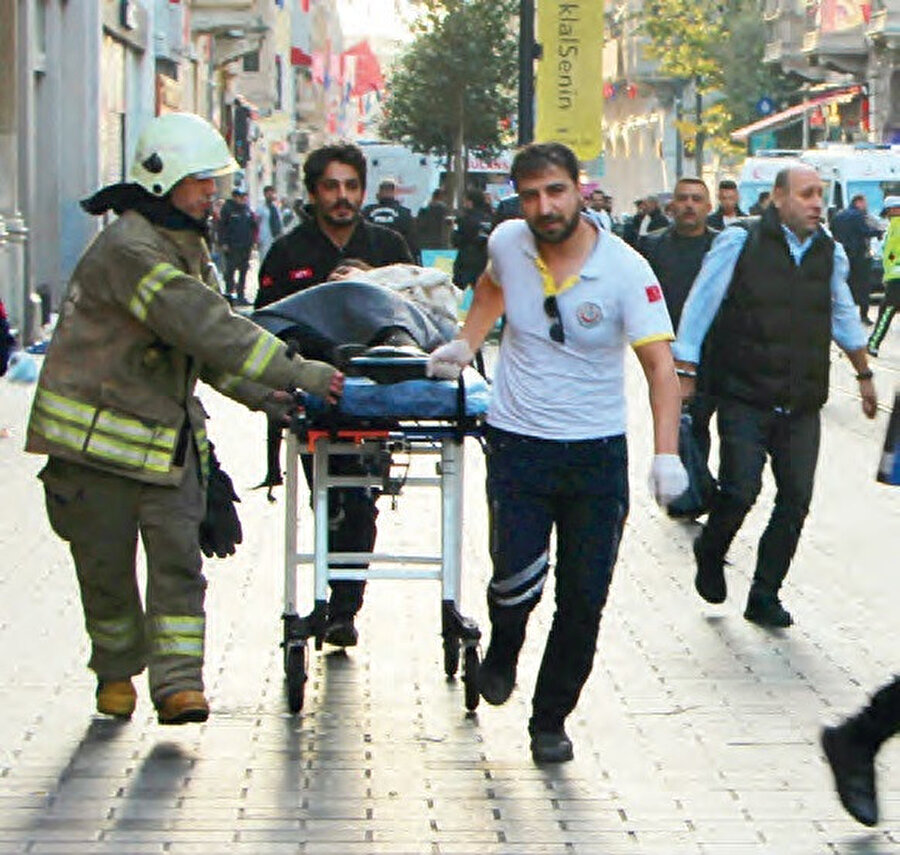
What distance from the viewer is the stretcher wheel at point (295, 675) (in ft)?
26.5

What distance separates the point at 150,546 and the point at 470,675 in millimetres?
1125

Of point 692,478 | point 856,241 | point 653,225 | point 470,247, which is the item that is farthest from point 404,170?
point 692,478

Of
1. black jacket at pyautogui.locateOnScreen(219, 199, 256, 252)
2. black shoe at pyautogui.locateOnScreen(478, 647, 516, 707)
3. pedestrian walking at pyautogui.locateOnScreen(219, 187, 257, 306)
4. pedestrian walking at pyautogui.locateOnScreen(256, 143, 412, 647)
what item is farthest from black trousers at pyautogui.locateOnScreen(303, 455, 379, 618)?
black jacket at pyautogui.locateOnScreen(219, 199, 256, 252)

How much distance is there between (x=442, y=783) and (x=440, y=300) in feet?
6.59

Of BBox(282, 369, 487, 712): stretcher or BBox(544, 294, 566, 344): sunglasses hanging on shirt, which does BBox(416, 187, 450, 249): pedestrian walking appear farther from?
BBox(544, 294, 566, 344): sunglasses hanging on shirt

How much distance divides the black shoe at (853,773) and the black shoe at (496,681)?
1255mm

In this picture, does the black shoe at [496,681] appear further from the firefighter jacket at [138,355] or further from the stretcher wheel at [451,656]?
the firefighter jacket at [138,355]

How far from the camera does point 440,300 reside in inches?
338

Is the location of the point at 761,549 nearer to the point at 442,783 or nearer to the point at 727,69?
the point at 442,783

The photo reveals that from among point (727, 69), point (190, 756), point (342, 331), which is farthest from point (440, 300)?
point (727, 69)

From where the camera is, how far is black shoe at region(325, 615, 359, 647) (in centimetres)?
918

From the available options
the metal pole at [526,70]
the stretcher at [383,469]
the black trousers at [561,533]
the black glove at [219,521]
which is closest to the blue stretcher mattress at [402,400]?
the stretcher at [383,469]

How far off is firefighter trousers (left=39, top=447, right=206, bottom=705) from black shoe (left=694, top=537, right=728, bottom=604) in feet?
9.80

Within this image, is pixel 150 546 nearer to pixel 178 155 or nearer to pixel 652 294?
pixel 178 155
